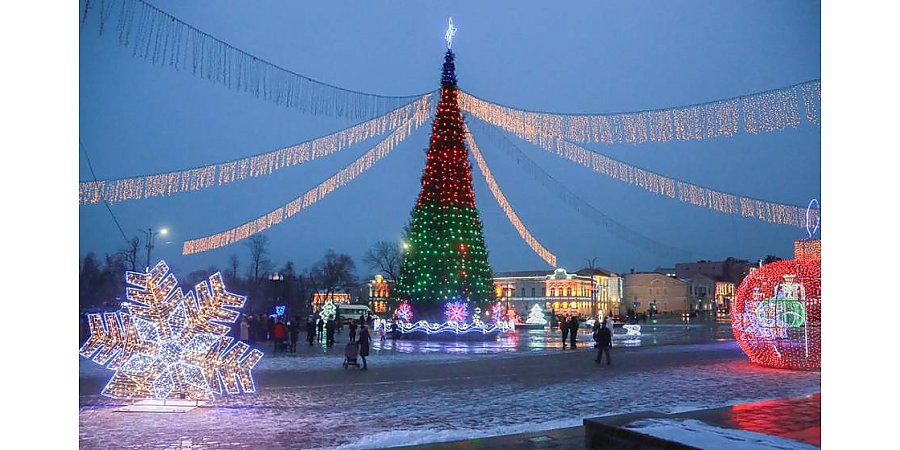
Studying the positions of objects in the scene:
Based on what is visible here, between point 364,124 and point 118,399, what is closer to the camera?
point 118,399

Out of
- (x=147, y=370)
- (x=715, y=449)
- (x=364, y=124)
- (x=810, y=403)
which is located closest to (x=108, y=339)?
(x=147, y=370)

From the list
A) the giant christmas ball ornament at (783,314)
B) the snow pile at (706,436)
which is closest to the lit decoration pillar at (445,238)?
the giant christmas ball ornament at (783,314)

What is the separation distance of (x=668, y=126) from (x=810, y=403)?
5.98 m

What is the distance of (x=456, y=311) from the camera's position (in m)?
29.4

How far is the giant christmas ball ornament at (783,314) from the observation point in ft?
50.7

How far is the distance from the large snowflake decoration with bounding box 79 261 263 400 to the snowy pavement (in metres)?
0.48

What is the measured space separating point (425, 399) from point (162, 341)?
4.36m

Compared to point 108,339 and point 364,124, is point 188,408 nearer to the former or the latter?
point 108,339

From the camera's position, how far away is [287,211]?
19562 millimetres

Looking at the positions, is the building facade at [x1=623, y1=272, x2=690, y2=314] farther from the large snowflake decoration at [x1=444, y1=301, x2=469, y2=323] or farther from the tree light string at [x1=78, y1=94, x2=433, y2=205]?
the tree light string at [x1=78, y1=94, x2=433, y2=205]

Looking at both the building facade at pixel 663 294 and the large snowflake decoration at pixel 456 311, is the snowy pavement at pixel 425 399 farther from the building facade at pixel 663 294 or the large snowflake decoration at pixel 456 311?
the building facade at pixel 663 294

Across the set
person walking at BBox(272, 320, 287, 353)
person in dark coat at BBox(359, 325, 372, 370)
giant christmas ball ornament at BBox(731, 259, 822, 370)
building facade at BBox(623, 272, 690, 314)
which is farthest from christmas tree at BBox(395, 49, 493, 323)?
building facade at BBox(623, 272, 690, 314)

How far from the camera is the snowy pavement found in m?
8.59
